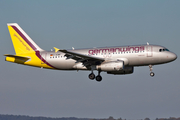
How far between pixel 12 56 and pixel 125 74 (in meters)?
21.0

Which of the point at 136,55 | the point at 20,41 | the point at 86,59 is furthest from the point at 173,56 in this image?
the point at 20,41

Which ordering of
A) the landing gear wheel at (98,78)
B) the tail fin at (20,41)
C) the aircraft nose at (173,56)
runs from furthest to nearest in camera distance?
the tail fin at (20,41), the landing gear wheel at (98,78), the aircraft nose at (173,56)

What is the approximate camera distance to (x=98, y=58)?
4909 centimetres

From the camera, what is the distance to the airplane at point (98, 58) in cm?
4894

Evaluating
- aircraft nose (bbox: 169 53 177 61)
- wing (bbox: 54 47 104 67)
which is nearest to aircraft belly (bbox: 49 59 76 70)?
wing (bbox: 54 47 104 67)

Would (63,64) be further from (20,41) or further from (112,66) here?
(20,41)

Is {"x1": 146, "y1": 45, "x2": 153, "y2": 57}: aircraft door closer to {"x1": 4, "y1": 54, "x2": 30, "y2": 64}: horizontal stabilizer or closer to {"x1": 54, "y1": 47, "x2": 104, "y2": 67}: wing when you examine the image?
{"x1": 54, "y1": 47, "x2": 104, "y2": 67}: wing

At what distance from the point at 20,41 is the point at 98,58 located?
56.3 feet

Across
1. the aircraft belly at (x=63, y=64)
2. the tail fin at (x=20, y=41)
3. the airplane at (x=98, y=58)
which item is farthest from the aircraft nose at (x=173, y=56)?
the tail fin at (x=20, y=41)

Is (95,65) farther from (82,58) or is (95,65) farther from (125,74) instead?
(125,74)

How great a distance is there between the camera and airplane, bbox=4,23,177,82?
48.9 metres

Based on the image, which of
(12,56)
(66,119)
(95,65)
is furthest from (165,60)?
(66,119)

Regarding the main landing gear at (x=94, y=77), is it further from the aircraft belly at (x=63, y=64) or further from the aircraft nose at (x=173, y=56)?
the aircraft nose at (x=173, y=56)

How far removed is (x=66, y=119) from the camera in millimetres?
129125
